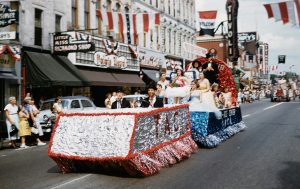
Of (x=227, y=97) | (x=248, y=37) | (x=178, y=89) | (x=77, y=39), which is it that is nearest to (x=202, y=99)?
(x=178, y=89)

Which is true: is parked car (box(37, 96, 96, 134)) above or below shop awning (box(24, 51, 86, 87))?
below

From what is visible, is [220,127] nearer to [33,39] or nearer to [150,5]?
[33,39]

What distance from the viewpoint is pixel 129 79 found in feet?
98.8

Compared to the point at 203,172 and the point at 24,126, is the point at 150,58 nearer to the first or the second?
the point at 24,126

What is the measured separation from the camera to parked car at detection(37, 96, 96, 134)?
51.0 ft

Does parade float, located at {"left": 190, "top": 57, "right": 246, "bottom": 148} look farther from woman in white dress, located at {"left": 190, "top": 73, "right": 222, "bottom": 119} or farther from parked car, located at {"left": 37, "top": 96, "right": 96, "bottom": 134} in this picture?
parked car, located at {"left": 37, "top": 96, "right": 96, "bottom": 134}

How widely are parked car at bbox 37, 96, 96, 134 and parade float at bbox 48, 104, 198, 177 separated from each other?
756cm

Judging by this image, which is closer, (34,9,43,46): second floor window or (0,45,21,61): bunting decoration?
(0,45,21,61): bunting decoration

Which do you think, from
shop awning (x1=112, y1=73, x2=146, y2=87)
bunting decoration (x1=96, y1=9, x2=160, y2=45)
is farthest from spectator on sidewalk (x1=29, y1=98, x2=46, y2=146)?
shop awning (x1=112, y1=73, x2=146, y2=87)

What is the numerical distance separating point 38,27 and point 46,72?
11.2 ft

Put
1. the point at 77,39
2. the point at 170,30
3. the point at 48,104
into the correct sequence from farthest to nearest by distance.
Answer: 1. the point at 170,30
2. the point at 77,39
3. the point at 48,104

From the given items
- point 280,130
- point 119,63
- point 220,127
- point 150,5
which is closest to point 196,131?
point 220,127

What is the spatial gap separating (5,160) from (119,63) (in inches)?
756

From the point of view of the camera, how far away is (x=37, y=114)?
15156 millimetres
